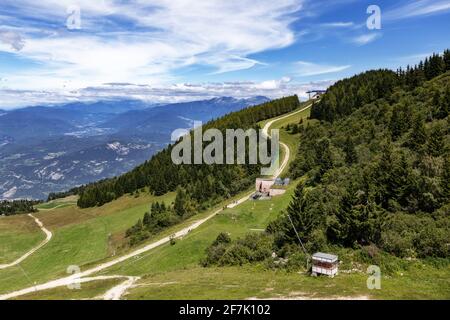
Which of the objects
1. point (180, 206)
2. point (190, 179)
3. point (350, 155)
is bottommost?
point (180, 206)

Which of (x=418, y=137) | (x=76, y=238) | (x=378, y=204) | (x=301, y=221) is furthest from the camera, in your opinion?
(x=76, y=238)

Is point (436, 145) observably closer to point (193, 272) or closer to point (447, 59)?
point (193, 272)

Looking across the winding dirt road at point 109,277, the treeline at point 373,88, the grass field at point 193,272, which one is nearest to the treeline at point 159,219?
the grass field at point 193,272

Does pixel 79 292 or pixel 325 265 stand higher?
pixel 325 265

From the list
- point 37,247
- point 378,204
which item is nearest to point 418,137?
point 378,204

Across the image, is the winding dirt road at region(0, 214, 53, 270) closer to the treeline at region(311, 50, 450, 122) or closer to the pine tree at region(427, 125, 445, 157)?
the pine tree at region(427, 125, 445, 157)

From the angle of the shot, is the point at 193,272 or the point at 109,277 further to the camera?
the point at 109,277
